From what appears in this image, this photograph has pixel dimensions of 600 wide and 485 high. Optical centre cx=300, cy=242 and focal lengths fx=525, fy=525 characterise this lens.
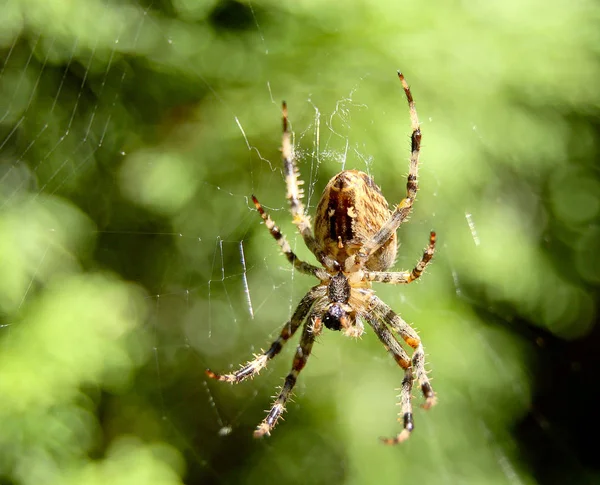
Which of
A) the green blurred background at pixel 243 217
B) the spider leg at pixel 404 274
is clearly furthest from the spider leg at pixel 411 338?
the green blurred background at pixel 243 217

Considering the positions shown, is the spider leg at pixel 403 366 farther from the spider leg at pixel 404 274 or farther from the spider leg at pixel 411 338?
the spider leg at pixel 404 274

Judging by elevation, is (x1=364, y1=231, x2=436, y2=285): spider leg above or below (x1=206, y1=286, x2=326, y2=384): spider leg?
above

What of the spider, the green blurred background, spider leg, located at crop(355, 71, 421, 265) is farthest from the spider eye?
the green blurred background

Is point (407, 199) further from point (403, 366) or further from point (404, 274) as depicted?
point (403, 366)

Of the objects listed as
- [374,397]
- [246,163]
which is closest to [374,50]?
[246,163]

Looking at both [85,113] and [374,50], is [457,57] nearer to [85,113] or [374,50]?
[374,50]

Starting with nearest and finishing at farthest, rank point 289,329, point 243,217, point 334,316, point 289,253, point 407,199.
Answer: point 407,199 < point 289,253 < point 334,316 < point 289,329 < point 243,217

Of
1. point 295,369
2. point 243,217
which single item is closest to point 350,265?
point 295,369

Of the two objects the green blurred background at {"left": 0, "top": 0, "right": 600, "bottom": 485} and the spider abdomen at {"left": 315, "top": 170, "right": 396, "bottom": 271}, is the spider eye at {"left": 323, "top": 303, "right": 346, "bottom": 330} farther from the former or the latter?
the green blurred background at {"left": 0, "top": 0, "right": 600, "bottom": 485}
